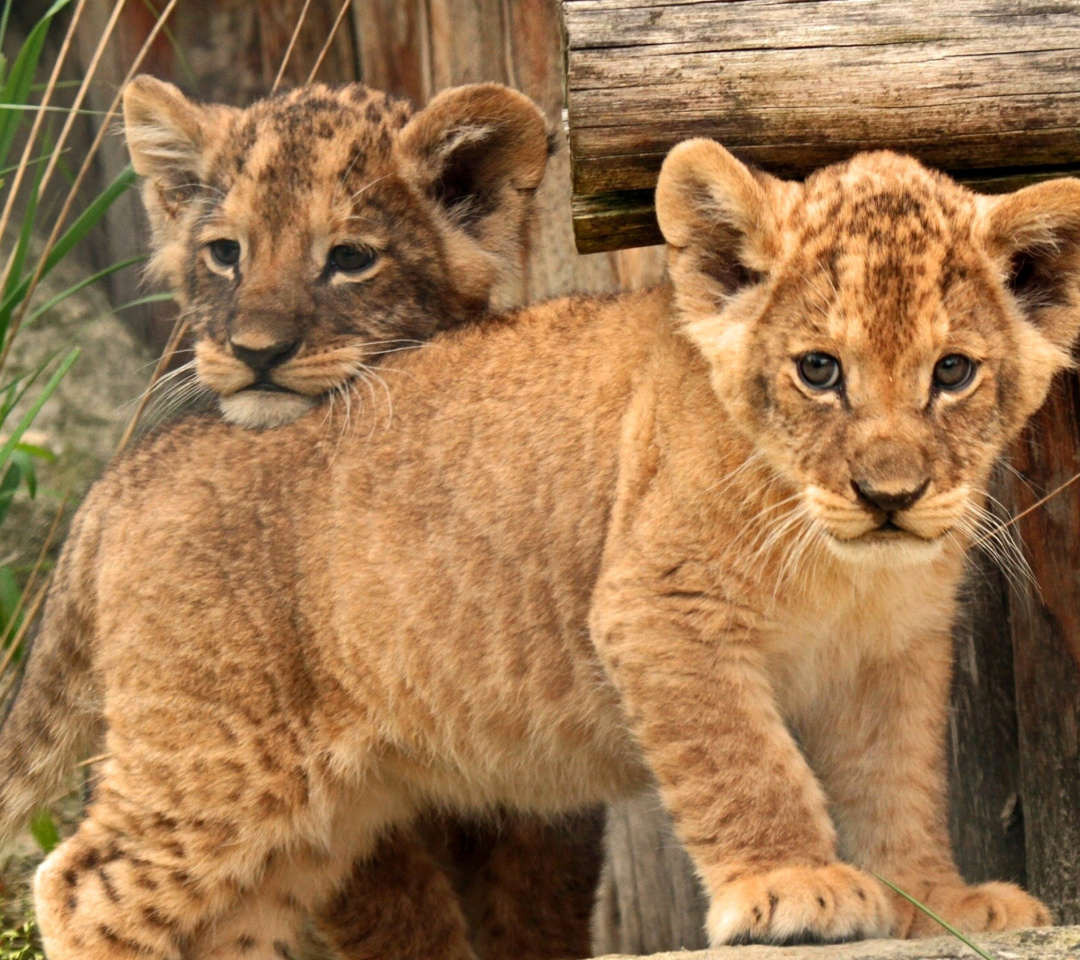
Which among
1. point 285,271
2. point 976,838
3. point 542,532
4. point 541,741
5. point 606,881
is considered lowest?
point 606,881

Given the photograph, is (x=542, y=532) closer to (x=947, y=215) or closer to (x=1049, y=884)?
(x=947, y=215)

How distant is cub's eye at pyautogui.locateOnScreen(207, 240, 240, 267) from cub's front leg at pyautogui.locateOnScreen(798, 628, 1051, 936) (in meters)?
2.02

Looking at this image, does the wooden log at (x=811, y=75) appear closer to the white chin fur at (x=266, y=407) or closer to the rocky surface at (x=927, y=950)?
the white chin fur at (x=266, y=407)

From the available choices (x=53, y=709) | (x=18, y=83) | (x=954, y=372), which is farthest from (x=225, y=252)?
(x=954, y=372)

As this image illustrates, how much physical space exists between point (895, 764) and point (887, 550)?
826 millimetres

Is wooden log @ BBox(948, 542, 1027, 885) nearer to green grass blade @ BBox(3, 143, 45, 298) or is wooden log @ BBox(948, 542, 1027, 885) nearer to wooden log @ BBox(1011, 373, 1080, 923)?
wooden log @ BBox(1011, 373, 1080, 923)

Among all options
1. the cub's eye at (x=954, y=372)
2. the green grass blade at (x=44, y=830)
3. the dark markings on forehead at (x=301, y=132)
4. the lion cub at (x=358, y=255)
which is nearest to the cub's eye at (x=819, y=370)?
the cub's eye at (x=954, y=372)

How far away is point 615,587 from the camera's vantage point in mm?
3748

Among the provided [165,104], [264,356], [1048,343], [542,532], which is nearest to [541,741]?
[542,532]

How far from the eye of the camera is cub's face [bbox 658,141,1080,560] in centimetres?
324

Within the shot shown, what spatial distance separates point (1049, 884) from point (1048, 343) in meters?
1.62

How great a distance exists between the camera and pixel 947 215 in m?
3.40

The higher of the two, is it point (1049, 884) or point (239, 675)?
point (239, 675)

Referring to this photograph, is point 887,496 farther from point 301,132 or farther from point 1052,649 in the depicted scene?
point 301,132
